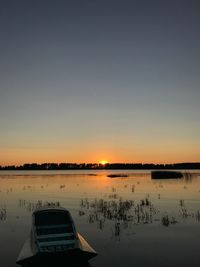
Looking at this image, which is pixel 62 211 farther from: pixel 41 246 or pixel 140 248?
pixel 140 248

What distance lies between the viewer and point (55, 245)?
19875 millimetres

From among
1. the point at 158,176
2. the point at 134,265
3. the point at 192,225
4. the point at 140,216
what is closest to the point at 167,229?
the point at 192,225

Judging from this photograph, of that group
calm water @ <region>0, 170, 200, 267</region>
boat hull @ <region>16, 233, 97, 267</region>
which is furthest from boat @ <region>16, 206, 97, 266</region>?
calm water @ <region>0, 170, 200, 267</region>

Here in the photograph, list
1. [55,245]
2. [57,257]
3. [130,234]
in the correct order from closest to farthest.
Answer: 1. [57,257]
2. [55,245]
3. [130,234]

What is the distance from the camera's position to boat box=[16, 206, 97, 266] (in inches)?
758

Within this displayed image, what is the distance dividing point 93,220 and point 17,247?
10864 millimetres

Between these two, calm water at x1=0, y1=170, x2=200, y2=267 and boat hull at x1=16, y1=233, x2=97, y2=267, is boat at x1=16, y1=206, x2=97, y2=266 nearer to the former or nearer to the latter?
boat hull at x1=16, y1=233, x2=97, y2=267

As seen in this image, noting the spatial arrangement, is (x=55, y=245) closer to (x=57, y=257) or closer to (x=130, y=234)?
(x=57, y=257)

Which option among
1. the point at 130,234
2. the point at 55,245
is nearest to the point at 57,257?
the point at 55,245

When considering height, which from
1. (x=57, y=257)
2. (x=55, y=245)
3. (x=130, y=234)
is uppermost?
(x=55, y=245)

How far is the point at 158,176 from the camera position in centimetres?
11544

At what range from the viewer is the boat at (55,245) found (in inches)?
758

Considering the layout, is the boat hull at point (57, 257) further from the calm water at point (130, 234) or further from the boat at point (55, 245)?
the calm water at point (130, 234)

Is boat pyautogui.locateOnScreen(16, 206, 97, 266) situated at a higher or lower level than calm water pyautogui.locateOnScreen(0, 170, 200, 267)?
higher
